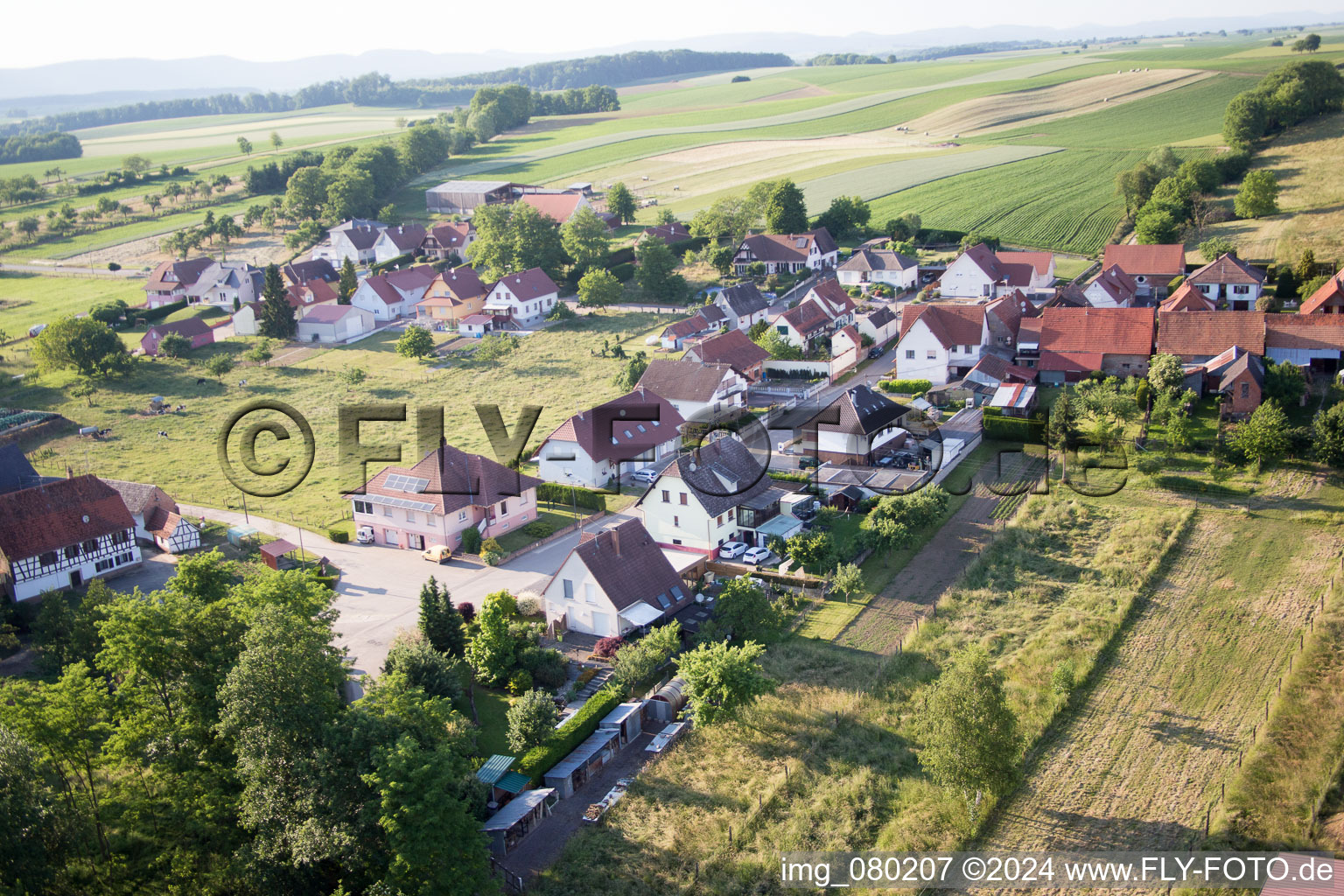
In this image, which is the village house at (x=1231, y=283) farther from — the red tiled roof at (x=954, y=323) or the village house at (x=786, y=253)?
the village house at (x=786, y=253)

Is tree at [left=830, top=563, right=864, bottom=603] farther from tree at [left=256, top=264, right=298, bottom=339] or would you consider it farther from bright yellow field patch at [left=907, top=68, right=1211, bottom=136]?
bright yellow field patch at [left=907, top=68, right=1211, bottom=136]

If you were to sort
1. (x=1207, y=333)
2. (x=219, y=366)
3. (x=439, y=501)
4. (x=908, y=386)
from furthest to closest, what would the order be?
(x=219, y=366) < (x=908, y=386) < (x=1207, y=333) < (x=439, y=501)

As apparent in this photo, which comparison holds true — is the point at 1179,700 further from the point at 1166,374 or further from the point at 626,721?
the point at 1166,374

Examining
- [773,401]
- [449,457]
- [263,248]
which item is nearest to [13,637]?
[449,457]

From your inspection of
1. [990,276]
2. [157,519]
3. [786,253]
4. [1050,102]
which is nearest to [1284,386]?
[990,276]

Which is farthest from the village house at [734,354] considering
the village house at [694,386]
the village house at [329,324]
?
the village house at [329,324]
